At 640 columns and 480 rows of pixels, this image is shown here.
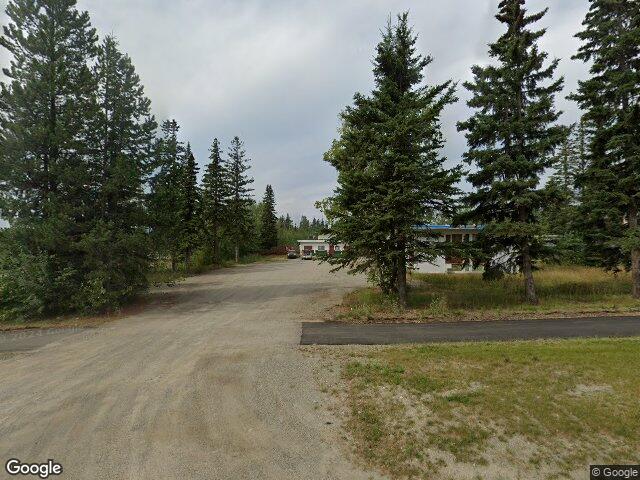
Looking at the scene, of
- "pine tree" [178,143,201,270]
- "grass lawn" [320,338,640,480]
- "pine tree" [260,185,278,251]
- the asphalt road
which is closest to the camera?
"grass lawn" [320,338,640,480]

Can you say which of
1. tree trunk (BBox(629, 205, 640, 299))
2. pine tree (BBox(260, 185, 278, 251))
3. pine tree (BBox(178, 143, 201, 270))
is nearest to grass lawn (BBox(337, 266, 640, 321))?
tree trunk (BBox(629, 205, 640, 299))

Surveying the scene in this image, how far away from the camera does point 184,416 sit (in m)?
5.25

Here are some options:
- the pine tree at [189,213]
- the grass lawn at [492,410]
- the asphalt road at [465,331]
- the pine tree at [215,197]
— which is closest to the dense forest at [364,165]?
the asphalt road at [465,331]

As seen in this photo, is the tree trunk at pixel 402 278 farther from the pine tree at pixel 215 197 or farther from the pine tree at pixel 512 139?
the pine tree at pixel 215 197

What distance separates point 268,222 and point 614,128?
171 ft

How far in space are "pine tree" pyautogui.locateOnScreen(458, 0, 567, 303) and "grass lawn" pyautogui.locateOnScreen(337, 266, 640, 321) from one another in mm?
1616

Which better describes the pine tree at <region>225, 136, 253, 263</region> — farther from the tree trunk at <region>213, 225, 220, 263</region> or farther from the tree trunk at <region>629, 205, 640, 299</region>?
the tree trunk at <region>629, 205, 640, 299</region>

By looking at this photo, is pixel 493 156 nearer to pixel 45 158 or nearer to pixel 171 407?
pixel 171 407

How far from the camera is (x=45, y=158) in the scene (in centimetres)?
1295

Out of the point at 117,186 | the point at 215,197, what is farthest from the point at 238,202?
the point at 117,186

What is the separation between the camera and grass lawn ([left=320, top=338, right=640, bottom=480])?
4020 mm

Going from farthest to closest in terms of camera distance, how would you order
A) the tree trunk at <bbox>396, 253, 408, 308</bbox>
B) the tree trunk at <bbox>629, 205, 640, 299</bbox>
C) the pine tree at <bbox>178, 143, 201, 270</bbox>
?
1. the pine tree at <bbox>178, 143, 201, 270</bbox>
2. the tree trunk at <bbox>629, 205, 640, 299</bbox>
3. the tree trunk at <bbox>396, 253, 408, 308</bbox>

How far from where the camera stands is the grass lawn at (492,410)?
13.2 feet

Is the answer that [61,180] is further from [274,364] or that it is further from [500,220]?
[500,220]
